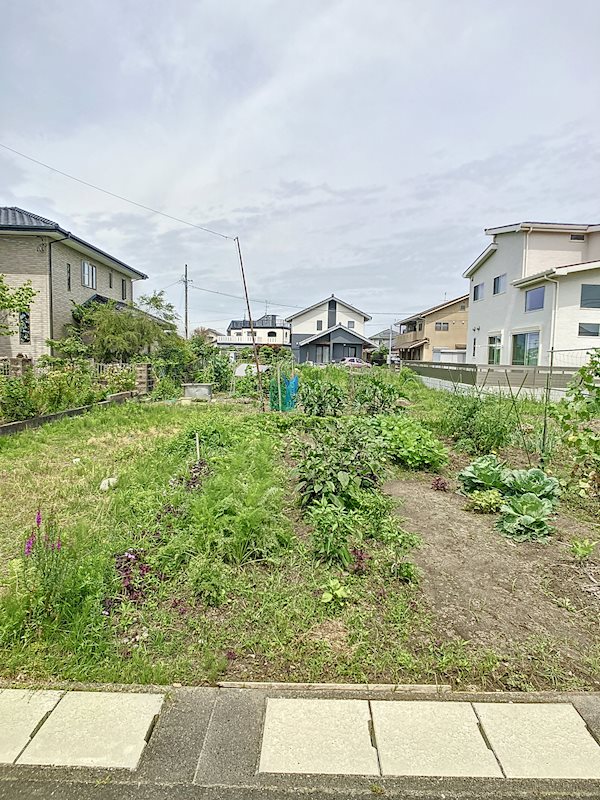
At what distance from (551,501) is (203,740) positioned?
2.73 m

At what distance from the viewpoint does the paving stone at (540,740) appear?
4.20 feet

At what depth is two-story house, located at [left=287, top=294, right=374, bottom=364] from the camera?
30.4 m

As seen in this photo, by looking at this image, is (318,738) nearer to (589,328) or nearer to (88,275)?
(589,328)

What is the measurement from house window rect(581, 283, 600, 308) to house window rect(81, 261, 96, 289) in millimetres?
16937

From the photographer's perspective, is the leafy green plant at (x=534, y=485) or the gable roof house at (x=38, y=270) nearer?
the leafy green plant at (x=534, y=485)

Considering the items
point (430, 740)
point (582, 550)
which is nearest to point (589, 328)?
point (582, 550)

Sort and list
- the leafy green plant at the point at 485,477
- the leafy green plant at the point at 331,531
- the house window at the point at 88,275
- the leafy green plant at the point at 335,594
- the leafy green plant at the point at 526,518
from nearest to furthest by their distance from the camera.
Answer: the leafy green plant at the point at 335,594 → the leafy green plant at the point at 331,531 → the leafy green plant at the point at 526,518 → the leafy green plant at the point at 485,477 → the house window at the point at 88,275

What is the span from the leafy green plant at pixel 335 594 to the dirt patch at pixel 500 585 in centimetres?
39

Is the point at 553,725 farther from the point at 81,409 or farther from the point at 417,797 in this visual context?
the point at 81,409

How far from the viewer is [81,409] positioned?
26.3 ft

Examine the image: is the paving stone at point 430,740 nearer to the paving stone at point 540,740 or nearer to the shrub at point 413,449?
the paving stone at point 540,740

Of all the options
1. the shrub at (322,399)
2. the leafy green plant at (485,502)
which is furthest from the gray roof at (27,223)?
the leafy green plant at (485,502)

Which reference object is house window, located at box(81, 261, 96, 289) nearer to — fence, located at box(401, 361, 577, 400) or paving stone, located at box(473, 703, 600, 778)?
fence, located at box(401, 361, 577, 400)

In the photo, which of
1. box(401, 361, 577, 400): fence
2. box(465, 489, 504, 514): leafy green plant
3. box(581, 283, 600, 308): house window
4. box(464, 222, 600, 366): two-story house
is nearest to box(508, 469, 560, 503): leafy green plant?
box(465, 489, 504, 514): leafy green plant
